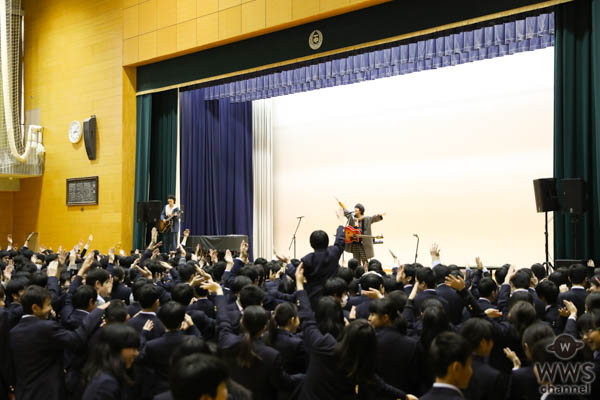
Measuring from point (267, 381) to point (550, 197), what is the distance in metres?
6.44

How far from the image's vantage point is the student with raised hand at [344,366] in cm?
272

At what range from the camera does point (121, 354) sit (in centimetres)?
268

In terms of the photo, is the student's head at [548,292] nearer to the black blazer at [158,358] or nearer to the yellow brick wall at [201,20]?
the black blazer at [158,358]

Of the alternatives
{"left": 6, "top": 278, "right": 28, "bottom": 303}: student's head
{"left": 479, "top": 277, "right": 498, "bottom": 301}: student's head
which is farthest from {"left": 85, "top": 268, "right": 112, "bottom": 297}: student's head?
{"left": 479, "top": 277, "right": 498, "bottom": 301}: student's head

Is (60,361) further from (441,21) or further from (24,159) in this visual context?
(24,159)

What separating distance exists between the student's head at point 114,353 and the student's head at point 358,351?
3.25 feet

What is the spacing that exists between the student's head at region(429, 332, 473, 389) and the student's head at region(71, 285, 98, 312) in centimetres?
248

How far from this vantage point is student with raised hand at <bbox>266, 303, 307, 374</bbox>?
327 cm

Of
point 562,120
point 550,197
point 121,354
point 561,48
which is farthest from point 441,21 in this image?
point 121,354

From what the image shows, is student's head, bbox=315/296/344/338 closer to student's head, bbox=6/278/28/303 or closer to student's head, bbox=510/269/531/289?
student's head, bbox=510/269/531/289

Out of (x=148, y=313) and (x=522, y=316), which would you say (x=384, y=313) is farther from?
(x=148, y=313)

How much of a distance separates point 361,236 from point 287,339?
7.14 meters

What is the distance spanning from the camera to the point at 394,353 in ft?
10.7

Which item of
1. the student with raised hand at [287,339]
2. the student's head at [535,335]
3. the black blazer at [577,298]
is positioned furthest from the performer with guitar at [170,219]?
the student's head at [535,335]
